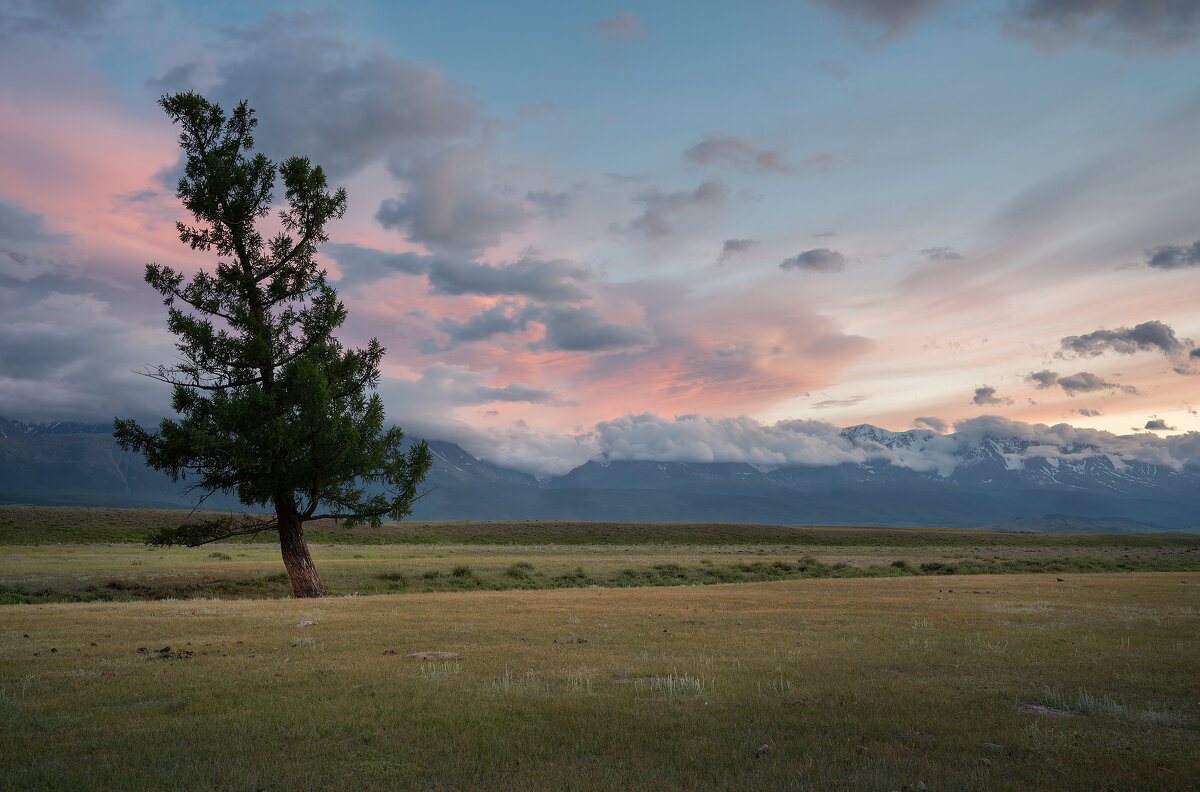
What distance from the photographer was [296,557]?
30.2 m

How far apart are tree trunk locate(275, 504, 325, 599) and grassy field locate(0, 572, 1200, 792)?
10548 millimetres

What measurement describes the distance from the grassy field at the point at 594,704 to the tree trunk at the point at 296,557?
10548mm

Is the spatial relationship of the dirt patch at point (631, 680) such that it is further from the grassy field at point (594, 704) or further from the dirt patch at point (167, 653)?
the dirt patch at point (167, 653)

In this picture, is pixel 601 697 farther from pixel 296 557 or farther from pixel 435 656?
pixel 296 557

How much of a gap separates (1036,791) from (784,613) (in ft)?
51.8

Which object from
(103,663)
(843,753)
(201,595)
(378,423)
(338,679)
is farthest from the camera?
(201,595)

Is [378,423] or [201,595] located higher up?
[378,423]

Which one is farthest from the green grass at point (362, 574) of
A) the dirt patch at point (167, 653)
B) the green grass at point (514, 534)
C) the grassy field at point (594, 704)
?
the green grass at point (514, 534)

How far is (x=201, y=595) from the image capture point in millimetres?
33188

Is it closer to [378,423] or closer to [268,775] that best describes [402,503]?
[378,423]

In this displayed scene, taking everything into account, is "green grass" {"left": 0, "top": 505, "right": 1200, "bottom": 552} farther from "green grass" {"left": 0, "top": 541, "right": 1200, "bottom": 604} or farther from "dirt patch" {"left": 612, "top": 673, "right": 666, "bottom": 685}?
"dirt patch" {"left": 612, "top": 673, "right": 666, "bottom": 685}

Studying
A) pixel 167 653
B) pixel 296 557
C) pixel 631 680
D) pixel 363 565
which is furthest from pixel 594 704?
pixel 363 565

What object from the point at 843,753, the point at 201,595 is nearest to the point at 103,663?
the point at 843,753

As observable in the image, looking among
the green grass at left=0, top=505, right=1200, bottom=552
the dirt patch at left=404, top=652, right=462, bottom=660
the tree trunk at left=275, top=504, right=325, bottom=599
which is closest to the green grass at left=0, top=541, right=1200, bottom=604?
the tree trunk at left=275, top=504, right=325, bottom=599
